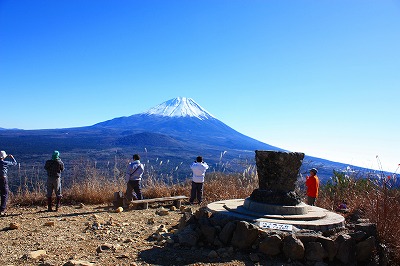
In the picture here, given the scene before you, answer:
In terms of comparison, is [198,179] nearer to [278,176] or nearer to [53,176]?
[53,176]

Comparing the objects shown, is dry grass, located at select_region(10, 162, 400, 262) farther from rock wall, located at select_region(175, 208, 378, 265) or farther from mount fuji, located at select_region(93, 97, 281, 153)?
mount fuji, located at select_region(93, 97, 281, 153)

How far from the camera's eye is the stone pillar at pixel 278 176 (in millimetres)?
6127

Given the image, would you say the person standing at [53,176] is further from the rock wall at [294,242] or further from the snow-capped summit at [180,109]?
the snow-capped summit at [180,109]

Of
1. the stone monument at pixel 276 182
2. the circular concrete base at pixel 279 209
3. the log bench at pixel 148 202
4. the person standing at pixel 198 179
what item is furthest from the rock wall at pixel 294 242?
the person standing at pixel 198 179

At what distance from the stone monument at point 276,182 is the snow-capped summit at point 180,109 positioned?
164424 millimetres

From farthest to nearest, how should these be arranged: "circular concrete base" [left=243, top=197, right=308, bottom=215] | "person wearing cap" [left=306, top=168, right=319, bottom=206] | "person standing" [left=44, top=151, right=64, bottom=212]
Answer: "person standing" [left=44, top=151, right=64, bottom=212] < "person wearing cap" [left=306, top=168, right=319, bottom=206] < "circular concrete base" [left=243, top=197, right=308, bottom=215]

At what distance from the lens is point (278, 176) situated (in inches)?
246

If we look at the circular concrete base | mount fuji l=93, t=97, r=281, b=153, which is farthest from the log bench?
mount fuji l=93, t=97, r=281, b=153

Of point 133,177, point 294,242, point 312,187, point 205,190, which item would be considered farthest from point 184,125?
point 294,242

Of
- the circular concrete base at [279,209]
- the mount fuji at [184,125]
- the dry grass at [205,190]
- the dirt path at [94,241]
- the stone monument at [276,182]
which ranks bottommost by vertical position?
the dirt path at [94,241]

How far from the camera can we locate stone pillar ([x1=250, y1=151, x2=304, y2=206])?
6127mm

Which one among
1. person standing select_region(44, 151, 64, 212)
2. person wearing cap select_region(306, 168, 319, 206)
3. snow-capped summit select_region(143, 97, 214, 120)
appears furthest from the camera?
snow-capped summit select_region(143, 97, 214, 120)

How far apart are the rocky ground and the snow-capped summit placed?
535 feet

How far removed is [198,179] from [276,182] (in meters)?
4.23
